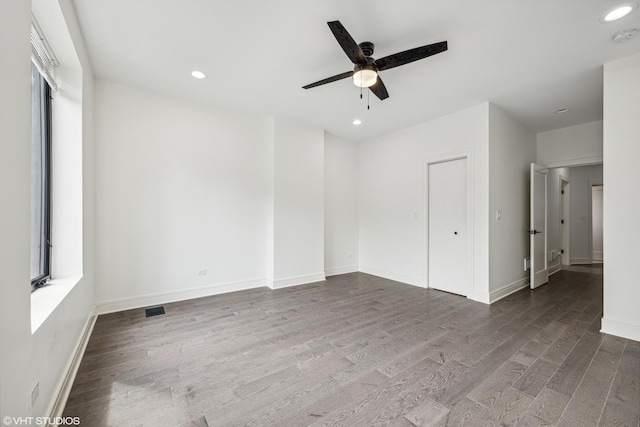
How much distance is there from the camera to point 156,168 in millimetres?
3428

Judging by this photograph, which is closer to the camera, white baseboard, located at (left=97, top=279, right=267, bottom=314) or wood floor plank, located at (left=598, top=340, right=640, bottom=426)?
wood floor plank, located at (left=598, top=340, right=640, bottom=426)

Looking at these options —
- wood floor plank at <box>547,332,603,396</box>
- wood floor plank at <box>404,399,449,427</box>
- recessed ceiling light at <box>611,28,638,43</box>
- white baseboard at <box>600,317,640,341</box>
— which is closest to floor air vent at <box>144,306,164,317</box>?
wood floor plank at <box>404,399,449,427</box>

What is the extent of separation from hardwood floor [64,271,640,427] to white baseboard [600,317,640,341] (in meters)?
0.09

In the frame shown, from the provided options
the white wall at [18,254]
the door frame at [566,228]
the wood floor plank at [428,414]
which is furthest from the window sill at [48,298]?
the door frame at [566,228]

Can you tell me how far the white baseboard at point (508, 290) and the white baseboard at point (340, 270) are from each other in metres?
2.53

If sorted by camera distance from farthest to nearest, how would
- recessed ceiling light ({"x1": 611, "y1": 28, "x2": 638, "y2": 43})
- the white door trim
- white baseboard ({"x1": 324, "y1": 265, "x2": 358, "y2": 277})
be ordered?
the white door trim < white baseboard ({"x1": 324, "y1": 265, "x2": 358, "y2": 277}) < recessed ceiling light ({"x1": 611, "y1": 28, "x2": 638, "y2": 43})

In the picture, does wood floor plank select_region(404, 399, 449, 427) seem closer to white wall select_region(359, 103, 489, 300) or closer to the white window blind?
white wall select_region(359, 103, 489, 300)

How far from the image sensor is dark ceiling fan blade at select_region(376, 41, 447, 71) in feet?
6.57

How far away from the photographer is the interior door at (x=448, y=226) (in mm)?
3936

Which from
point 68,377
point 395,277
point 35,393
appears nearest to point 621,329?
point 395,277

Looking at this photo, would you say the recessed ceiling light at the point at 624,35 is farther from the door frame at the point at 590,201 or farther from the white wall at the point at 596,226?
the white wall at the point at 596,226

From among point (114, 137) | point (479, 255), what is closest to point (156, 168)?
point (114, 137)

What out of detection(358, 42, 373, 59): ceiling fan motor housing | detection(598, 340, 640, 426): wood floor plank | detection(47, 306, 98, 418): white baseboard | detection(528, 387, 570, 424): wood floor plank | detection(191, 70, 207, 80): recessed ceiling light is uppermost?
detection(191, 70, 207, 80): recessed ceiling light

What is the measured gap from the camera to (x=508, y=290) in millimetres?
3928
